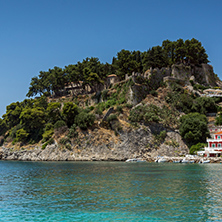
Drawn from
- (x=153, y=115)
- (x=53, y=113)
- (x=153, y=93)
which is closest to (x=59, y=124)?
(x=53, y=113)

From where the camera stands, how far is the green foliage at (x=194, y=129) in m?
72.1

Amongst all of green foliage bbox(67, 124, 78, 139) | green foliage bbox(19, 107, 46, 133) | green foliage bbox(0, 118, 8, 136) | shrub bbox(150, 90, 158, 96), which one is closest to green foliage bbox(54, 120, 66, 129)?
green foliage bbox(67, 124, 78, 139)

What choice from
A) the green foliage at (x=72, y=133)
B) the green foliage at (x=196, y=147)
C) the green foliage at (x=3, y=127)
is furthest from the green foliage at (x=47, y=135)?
the green foliage at (x=196, y=147)

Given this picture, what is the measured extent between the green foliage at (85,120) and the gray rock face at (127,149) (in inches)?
202

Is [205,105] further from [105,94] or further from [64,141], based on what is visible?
[64,141]

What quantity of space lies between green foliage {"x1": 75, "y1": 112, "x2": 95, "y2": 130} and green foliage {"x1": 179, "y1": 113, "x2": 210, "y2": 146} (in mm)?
22452

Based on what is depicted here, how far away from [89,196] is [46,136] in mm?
56030

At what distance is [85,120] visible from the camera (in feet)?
246

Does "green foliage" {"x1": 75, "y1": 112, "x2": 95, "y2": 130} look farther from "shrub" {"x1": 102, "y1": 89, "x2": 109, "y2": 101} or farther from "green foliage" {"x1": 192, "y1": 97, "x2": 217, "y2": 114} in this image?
"green foliage" {"x1": 192, "y1": 97, "x2": 217, "y2": 114}

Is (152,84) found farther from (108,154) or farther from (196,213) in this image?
(196,213)

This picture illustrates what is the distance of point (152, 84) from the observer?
278ft

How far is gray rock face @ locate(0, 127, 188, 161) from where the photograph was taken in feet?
239

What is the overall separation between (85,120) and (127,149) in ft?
41.8

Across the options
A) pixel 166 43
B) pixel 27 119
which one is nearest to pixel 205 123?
pixel 166 43
